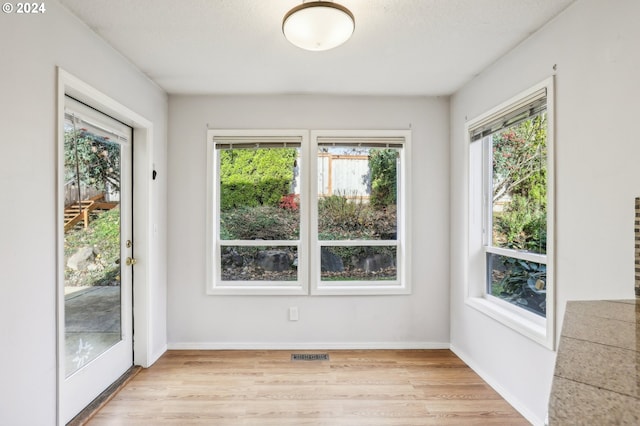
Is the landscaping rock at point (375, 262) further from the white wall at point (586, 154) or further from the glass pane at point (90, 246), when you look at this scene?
the glass pane at point (90, 246)

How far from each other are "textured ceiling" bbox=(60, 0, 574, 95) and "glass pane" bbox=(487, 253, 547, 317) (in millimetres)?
1582

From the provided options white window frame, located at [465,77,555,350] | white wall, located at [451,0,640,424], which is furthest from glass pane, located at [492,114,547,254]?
white wall, located at [451,0,640,424]

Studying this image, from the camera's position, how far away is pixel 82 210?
2227 millimetres

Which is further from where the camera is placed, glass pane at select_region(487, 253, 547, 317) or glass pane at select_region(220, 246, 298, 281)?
glass pane at select_region(220, 246, 298, 281)

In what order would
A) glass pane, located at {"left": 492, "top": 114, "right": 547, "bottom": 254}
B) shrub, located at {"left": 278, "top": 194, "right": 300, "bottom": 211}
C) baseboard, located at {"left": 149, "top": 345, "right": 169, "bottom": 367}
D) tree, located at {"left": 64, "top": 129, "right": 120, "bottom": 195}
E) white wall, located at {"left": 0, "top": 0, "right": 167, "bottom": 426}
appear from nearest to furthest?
white wall, located at {"left": 0, "top": 0, "right": 167, "bottom": 426} < tree, located at {"left": 64, "top": 129, "right": 120, "bottom": 195} < glass pane, located at {"left": 492, "top": 114, "right": 547, "bottom": 254} < baseboard, located at {"left": 149, "top": 345, "right": 169, "bottom": 367} < shrub, located at {"left": 278, "top": 194, "right": 300, "bottom": 211}

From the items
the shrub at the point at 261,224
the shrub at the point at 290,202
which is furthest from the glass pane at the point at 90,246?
the shrub at the point at 290,202

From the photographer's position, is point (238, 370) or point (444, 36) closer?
point (444, 36)

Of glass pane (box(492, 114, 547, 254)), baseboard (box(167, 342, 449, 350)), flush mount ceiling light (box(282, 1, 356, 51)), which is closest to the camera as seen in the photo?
flush mount ceiling light (box(282, 1, 356, 51))

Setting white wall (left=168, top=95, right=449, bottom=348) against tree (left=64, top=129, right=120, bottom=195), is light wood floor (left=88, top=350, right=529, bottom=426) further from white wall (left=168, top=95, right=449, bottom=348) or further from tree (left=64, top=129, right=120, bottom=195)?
tree (left=64, top=129, right=120, bottom=195)

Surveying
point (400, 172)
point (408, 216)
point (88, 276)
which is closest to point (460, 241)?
point (408, 216)

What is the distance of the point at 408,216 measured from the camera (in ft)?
10.8

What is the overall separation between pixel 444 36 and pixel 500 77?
2.15 ft

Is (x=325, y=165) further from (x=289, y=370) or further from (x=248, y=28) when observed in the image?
(x=289, y=370)

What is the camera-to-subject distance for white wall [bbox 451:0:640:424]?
1540mm
